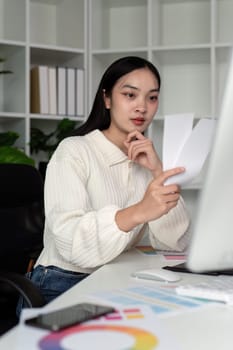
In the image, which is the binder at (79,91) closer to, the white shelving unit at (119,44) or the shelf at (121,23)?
the white shelving unit at (119,44)

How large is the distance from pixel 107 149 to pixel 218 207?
107 cm

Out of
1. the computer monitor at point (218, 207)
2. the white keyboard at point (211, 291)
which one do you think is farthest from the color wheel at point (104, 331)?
the white keyboard at point (211, 291)

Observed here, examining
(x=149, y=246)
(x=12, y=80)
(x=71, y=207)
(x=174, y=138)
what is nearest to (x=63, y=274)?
(x=71, y=207)

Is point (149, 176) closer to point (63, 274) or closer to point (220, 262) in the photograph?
point (63, 274)

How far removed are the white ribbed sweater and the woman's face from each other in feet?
0.31

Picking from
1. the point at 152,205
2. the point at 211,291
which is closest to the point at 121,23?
the point at 152,205

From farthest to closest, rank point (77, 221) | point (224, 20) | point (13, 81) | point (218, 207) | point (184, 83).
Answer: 1. point (184, 83)
2. point (224, 20)
3. point (13, 81)
4. point (77, 221)
5. point (218, 207)

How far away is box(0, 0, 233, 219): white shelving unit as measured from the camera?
126 inches

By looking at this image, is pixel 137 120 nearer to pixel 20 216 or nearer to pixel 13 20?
pixel 20 216

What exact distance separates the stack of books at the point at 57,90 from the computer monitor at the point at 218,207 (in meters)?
2.54

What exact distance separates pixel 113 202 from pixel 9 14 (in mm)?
2055

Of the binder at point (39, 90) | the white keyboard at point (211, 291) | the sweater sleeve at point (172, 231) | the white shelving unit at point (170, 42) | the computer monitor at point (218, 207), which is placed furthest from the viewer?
the white shelving unit at point (170, 42)

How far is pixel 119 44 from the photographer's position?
11.7 ft

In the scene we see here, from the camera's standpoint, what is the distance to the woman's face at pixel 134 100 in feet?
5.92
